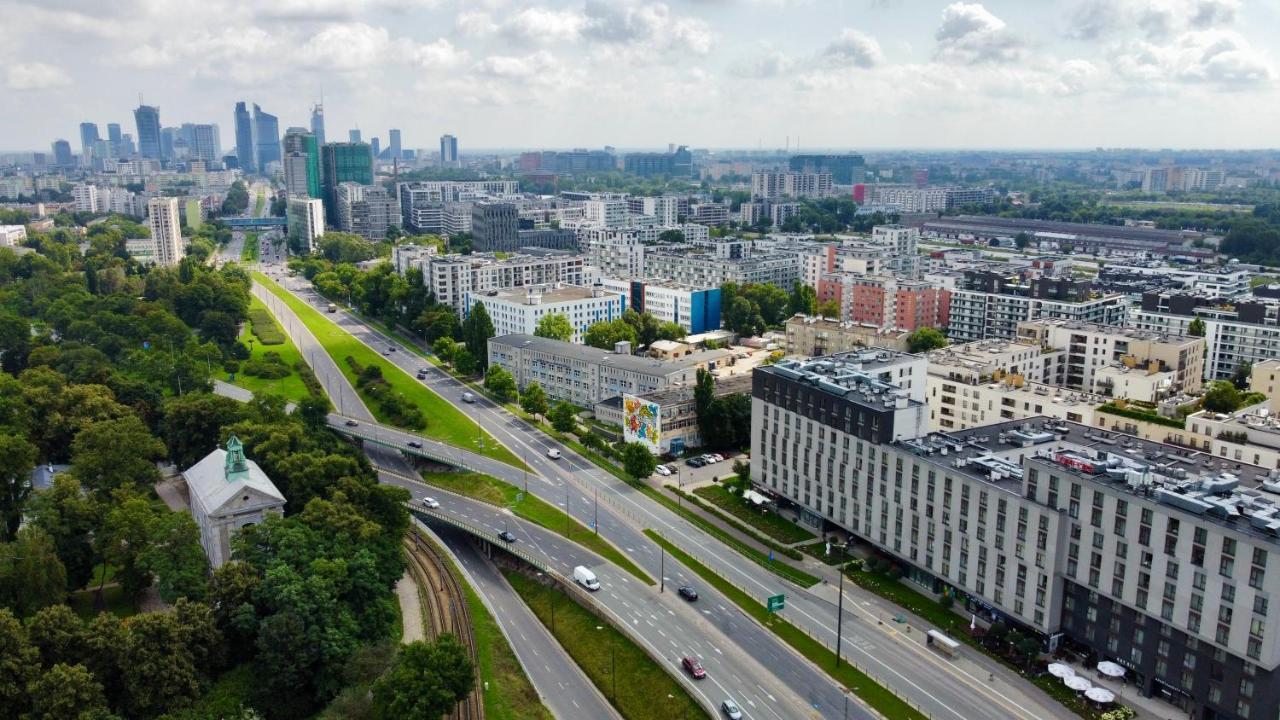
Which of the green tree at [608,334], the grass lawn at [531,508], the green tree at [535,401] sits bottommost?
the grass lawn at [531,508]

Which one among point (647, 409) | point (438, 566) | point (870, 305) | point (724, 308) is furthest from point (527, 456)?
point (870, 305)

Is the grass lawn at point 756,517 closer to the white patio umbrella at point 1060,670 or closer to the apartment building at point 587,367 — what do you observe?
the apartment building at point 587,367

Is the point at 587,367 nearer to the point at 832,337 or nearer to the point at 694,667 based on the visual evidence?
the point at 832,337

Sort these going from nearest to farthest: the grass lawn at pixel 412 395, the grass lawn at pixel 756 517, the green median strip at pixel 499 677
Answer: the green median strip at pixel 499 677 → the grass lawn at pixel 756 517 → the grass lawn at pixel 412 395

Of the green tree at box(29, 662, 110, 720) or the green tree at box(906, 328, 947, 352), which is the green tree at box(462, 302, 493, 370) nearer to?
the green tree at box(906, 328, 947, 352)

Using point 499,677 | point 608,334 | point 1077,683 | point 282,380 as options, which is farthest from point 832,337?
point 499,677

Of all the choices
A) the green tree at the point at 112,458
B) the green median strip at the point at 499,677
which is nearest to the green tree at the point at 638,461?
the green median strip at the point at 499,677

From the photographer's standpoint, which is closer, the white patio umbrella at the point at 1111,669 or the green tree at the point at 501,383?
the white patio umbrella at the point at 1111,669
